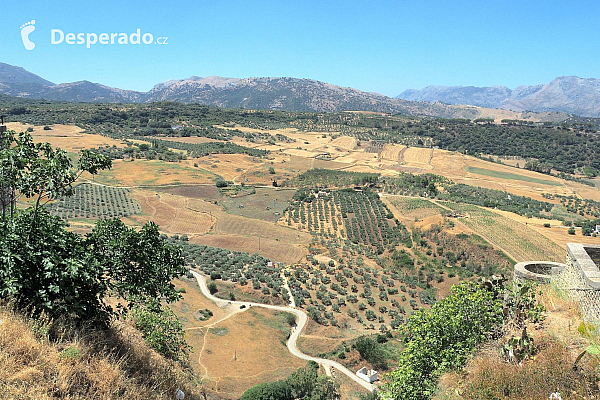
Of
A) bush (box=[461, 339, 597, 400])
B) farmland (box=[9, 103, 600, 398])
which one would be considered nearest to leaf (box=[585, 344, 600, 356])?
bush (box=[461, 339, 597, 400])

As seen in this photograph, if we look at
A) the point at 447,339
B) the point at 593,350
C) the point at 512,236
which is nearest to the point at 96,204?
the point at 512,236

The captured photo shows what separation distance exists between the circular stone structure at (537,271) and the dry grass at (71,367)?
10.4m

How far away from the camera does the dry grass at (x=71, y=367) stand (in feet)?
22.7

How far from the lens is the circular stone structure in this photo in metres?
11.4

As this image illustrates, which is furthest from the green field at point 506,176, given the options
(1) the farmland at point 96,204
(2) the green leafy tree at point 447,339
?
(2) the green leafy tree at point 447,339

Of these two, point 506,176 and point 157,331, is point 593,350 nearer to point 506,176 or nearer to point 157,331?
point 157,331

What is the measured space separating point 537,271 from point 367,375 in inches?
595

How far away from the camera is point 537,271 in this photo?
12.5 meters

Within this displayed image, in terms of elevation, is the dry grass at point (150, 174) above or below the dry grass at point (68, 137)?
below

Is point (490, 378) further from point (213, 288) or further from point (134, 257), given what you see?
point (213, 288)

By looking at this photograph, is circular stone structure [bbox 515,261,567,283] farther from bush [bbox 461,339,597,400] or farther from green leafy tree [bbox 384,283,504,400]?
bush [bbox 461,339,597,400]

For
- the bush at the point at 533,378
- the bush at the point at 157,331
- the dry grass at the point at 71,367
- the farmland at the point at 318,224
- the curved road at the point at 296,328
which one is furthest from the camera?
the farmland at the point at 318,224

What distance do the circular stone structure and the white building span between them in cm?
1486

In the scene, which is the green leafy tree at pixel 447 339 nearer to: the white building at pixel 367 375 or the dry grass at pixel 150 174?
the white building at pixel 367 375
